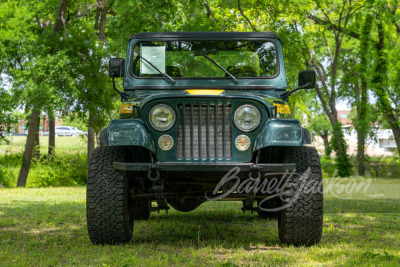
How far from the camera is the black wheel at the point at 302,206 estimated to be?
521cm

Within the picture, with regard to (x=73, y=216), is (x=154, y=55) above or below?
above

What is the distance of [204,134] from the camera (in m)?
5.14

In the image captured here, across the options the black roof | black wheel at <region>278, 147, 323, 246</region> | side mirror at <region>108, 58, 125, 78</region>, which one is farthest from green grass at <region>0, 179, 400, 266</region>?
the black roof

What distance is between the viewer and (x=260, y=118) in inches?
201

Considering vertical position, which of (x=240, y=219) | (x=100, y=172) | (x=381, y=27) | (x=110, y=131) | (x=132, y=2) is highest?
(x=381, y=27)

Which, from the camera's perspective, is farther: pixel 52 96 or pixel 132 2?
pixel 52 96

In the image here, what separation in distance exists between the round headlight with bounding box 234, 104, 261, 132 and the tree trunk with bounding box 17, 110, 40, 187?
14989mm

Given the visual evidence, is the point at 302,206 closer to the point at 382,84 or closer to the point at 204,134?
the point at 204,134

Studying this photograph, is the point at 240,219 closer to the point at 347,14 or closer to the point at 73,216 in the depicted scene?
the point at 73,216

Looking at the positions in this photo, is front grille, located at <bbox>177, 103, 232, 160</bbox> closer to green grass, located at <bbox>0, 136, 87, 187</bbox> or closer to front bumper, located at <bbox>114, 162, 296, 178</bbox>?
front bumper, located at <bbox>114, 162, 296, 178</bbox>

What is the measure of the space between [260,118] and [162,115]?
954mm

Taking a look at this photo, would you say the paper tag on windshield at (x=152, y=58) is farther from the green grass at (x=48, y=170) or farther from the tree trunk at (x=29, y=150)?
the green grass at (x=48, y=170)

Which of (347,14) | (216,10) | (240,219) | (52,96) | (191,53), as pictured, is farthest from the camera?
(347,14)

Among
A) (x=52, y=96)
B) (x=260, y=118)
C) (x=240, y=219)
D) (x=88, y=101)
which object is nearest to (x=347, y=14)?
(x=88, y=101)
